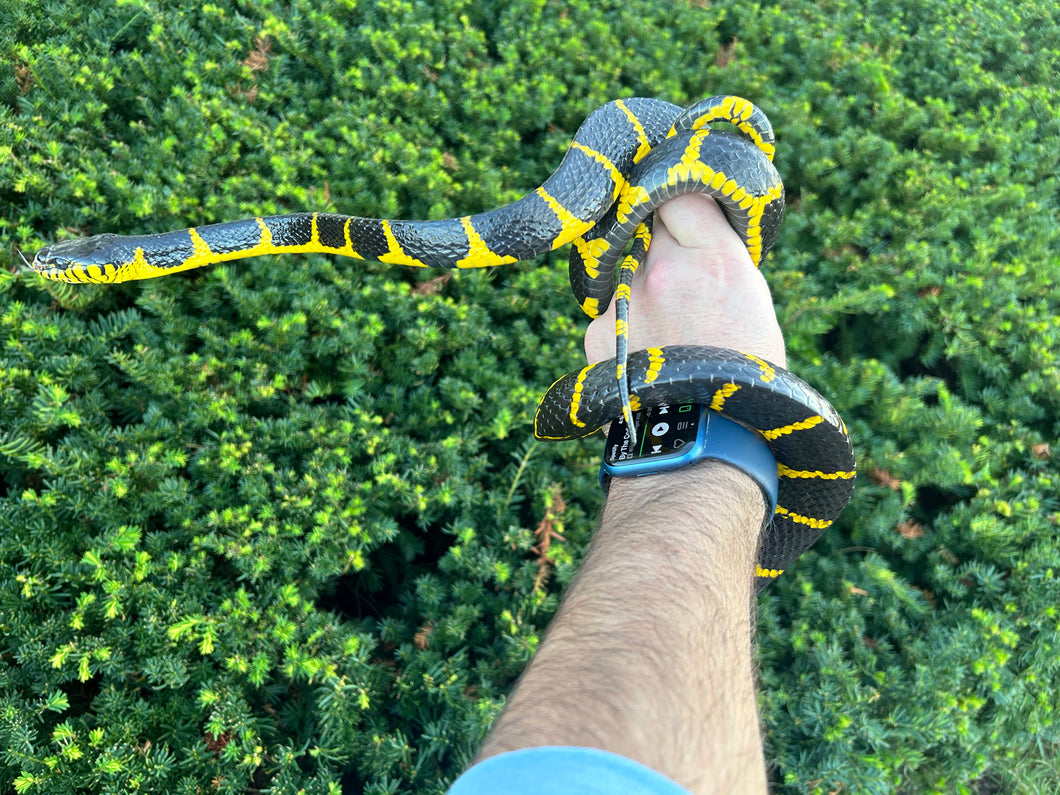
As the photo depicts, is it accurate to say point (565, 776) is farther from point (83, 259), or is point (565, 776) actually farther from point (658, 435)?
point (83, 259)

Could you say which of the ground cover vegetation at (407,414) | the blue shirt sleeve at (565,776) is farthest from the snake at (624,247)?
the blue shirt sleeve at (565,776)

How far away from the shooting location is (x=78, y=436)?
95.0 inches

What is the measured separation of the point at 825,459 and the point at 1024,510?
4.65 feet

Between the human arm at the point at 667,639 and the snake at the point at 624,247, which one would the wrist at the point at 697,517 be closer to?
the human arm at the point at 667,639

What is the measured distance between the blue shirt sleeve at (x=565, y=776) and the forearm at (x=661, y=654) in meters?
0.08

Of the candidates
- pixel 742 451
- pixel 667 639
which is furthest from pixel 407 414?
pixel 667 639

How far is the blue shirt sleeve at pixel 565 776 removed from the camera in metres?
0.94

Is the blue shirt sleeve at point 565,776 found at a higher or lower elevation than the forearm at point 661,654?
higher

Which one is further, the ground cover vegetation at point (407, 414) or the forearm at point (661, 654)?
the ground cover vegetation at point (407, 414)

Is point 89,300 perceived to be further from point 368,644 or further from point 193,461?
point 368,644

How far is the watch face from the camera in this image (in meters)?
2.07

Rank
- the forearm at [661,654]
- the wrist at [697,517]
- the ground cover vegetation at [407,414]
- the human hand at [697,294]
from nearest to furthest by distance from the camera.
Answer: the forearm at [661,654] < the wrist at [697,517] < the ground cover vegetation at [407,414] < the human hand at [697,294]

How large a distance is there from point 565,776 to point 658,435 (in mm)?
1357

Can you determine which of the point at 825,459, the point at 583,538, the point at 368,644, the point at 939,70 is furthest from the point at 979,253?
the point at 368,644
